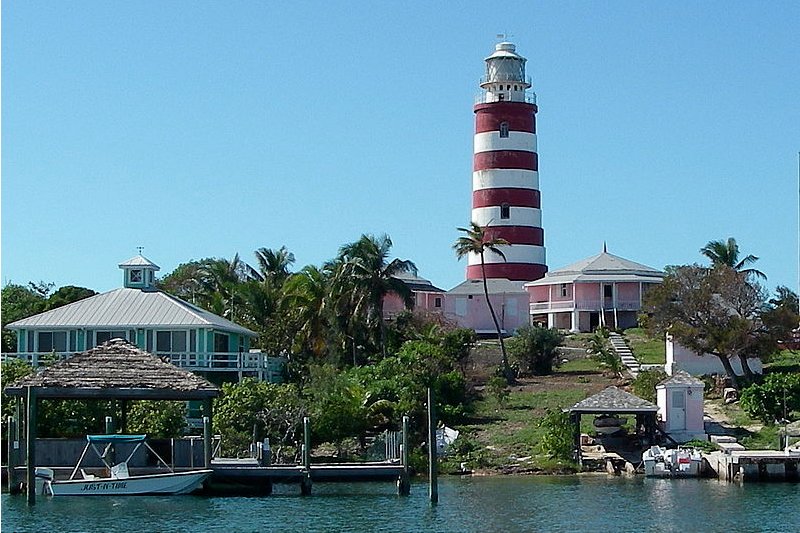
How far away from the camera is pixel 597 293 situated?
77438mm

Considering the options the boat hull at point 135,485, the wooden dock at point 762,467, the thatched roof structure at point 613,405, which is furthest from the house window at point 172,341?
the wooden dock at point 762,467

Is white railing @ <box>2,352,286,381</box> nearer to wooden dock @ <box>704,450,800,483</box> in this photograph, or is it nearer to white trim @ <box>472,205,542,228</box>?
wooden dock @ <box>704,450,800,483</box>

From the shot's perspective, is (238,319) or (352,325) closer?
(352,325)

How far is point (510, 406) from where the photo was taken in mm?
57375

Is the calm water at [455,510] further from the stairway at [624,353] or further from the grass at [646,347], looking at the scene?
the grass at [646,347]

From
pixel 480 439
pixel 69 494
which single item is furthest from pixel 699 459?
pixel 69 494

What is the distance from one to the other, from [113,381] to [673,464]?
62.1ft

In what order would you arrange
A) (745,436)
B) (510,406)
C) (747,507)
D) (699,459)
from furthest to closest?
(510,406) → (745,436) → (699,459) → (747,507)

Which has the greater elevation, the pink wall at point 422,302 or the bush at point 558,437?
the pink wall at point 422,302

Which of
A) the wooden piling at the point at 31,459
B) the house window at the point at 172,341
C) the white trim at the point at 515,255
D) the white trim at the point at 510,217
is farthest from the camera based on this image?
the white trim at the point at 515,255

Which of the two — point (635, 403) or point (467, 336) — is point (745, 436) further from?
point (467, 336)

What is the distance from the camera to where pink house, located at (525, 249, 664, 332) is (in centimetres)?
7688

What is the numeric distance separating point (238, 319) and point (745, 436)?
1097 inches

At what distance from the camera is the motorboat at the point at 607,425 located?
52844 mm
